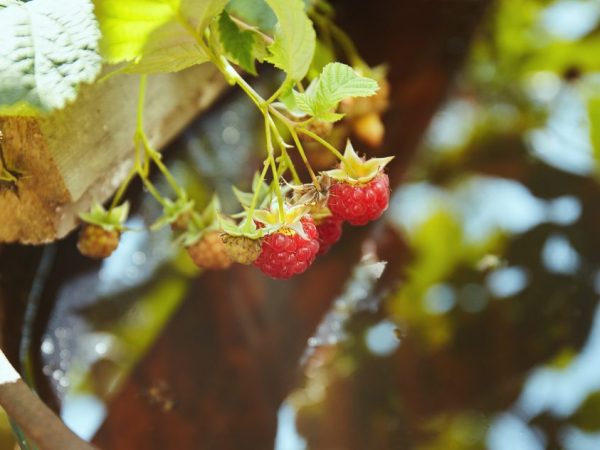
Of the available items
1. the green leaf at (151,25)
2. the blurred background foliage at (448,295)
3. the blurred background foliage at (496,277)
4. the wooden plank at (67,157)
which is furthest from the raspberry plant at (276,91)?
the blurred background foliage at (496,277)

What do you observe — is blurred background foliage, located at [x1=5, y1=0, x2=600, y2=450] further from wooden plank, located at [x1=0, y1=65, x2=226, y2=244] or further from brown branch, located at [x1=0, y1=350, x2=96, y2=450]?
brown branch, located at [x1=0, y1=350, x2=96, y2=450]

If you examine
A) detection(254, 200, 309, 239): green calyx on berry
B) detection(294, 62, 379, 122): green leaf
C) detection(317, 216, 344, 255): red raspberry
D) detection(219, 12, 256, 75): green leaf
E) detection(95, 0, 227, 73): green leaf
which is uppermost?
detection(95, 0, 227, 73): green leaf

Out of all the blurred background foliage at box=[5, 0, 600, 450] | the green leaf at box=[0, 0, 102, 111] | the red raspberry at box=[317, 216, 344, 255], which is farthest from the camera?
the blurred background foliage at box=[5, 0, 600, 450]

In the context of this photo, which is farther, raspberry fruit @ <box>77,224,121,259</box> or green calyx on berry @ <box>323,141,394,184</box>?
raspberry fruit @ <box>77,224,121,259</box>

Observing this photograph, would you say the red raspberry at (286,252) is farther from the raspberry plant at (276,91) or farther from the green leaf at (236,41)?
the green leaf at (236,41)

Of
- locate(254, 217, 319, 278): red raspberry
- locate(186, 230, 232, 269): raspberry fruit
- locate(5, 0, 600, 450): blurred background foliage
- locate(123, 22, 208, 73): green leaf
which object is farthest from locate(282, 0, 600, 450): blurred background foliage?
locate(123, 22, 208, 73): green leaf

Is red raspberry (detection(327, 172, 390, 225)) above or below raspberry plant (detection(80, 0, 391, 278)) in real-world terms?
below

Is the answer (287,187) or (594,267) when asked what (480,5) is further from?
(287,187)
